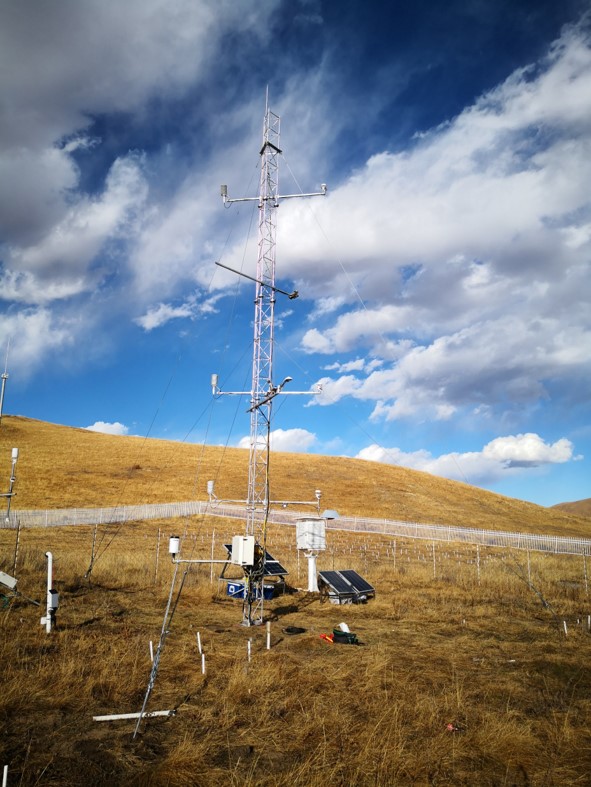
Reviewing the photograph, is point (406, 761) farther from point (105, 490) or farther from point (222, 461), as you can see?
point (222, 461)

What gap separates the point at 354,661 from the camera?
35.3ft

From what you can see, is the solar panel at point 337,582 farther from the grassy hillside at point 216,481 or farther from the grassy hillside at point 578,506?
the grassy hillside at point 578,506

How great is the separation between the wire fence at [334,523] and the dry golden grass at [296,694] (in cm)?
2356

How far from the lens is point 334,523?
49969 mm

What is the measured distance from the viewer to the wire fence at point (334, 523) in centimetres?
3862

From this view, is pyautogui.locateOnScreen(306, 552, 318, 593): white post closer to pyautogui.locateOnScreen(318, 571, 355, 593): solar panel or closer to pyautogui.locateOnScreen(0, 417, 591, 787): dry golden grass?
pyautogui.locateOnScreen(0, 417, 591, 787): dry golden grass

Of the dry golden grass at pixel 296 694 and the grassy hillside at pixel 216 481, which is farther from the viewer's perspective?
the grassy hillside at pixel 216 481

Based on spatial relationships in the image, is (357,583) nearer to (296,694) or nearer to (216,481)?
(296,694)

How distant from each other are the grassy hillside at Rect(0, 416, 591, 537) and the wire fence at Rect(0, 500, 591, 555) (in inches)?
263

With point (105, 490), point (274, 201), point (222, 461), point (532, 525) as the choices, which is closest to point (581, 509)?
point (532, 525)

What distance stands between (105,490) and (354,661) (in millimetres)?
49166

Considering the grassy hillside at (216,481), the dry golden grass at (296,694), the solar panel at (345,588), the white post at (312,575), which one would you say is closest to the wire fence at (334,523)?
the grassy hillside at (216,481)

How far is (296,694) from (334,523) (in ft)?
138

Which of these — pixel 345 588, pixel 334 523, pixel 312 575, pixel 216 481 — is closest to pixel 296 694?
pixel 345 588
